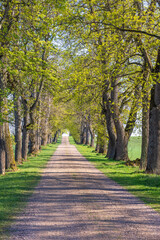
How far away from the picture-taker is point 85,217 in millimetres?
7234

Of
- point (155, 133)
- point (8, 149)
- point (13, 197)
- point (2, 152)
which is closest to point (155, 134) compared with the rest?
point (155, 133)

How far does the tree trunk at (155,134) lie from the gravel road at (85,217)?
4228 mm

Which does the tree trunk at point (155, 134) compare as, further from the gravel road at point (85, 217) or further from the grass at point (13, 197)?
the grass at point (13, 197)

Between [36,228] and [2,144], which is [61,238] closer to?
[36,228]

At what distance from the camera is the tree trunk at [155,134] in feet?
47.8

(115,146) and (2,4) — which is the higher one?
(2,4)

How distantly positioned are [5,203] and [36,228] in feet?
8.68

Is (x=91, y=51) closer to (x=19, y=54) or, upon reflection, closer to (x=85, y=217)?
(x=19, y=54)

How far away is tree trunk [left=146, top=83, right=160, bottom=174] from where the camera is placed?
47.8 ft

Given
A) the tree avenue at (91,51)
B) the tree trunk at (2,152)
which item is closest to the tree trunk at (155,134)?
the tree avenue at (91,51)

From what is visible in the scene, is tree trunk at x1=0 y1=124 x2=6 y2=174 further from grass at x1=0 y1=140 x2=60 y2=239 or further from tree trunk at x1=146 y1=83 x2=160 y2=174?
tree trunk at x1=146 y1=83 x2=160 y2=174

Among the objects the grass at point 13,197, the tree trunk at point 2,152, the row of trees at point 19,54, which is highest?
the row of trees at point 19,54

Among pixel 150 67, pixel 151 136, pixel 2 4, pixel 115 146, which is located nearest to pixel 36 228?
pixel 151 136

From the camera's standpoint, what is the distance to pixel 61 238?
5.71 metres
